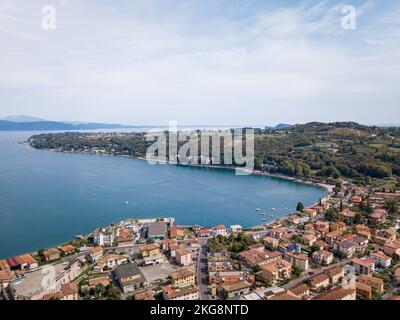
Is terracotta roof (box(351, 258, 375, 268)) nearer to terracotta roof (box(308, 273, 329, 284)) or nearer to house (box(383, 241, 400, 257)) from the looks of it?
house (box(383, 241, 400, 257))

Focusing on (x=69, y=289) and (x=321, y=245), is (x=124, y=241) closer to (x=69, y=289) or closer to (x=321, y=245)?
(x=69, y=289)

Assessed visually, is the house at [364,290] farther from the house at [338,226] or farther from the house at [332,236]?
the house at [338,226]

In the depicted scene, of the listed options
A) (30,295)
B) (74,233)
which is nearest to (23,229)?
(74,233)

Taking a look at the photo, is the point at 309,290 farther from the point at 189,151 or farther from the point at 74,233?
the point at 189,151

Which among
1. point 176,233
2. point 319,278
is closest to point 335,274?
point 319,278

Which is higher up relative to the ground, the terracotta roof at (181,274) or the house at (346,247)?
the terracotta roof at (181,274)

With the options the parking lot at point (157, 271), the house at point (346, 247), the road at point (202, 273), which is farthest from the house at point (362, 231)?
the parking lot at point (157, 271)

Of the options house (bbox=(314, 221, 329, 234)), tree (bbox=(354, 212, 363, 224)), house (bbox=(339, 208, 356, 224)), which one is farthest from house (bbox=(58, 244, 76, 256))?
tree (bbox=(354, 212, 363, 224))
